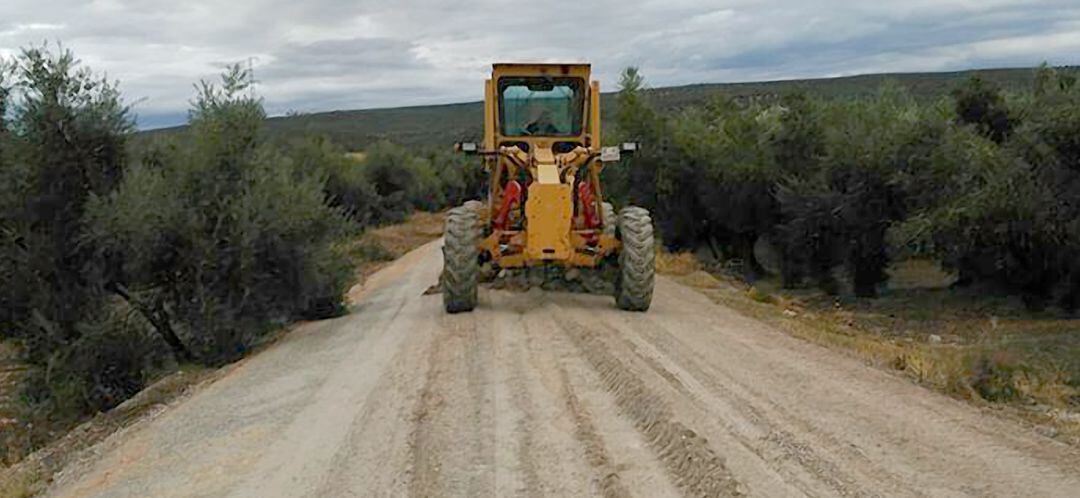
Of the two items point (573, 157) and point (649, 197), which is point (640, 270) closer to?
point (573, 157)

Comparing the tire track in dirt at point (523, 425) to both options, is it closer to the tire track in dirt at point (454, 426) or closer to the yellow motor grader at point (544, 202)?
the tire track in dirt at point (454, 426)

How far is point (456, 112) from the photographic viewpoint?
121062mm

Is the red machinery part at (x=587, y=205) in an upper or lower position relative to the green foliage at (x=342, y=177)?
upper

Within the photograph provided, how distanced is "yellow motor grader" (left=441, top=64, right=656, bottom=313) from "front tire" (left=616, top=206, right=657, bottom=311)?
1 centimetres

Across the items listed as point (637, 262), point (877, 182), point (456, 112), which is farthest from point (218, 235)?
point (456, 112)

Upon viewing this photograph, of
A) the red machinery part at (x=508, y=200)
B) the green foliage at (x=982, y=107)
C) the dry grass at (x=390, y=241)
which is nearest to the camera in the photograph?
the red machinery part at (x=508, y=200)

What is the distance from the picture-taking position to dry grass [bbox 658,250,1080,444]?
30.4 feet

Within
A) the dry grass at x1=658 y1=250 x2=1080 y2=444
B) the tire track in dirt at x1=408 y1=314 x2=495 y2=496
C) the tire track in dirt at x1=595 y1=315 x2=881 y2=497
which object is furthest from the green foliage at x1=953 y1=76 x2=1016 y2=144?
the tire track in dirt at x1=408 y1=314 x2=495 y2=496

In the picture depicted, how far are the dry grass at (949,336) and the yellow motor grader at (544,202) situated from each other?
230cm

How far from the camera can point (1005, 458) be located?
6.91 m

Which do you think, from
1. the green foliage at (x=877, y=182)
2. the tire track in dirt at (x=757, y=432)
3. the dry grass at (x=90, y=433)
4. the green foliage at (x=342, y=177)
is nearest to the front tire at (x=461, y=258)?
the dry grass at (x=90, y=433)

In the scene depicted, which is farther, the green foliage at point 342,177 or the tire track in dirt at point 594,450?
the green foliage at point 342,177

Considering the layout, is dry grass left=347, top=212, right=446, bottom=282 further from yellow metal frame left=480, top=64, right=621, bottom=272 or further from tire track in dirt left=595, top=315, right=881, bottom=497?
tire track in dirt left=595, top=315, right=881, bottom=497

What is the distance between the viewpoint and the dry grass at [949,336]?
9.27 meters
